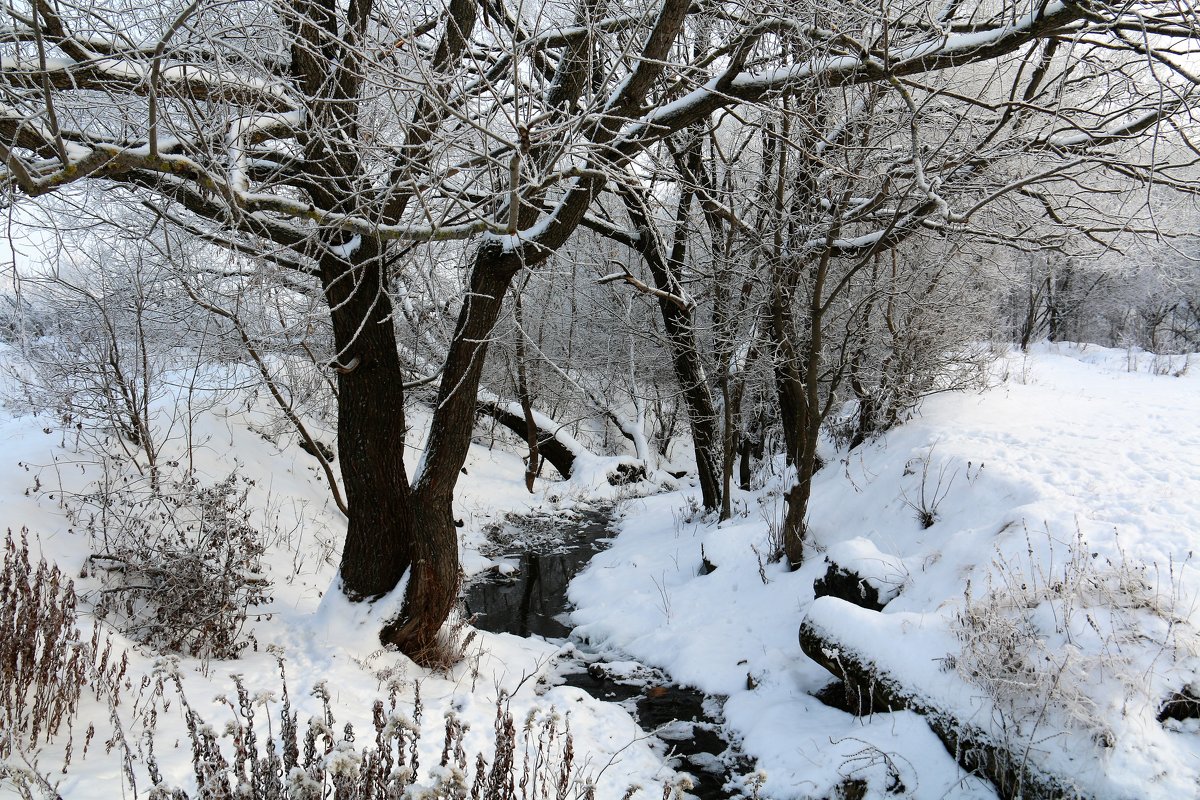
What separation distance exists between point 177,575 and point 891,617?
5.20 metres

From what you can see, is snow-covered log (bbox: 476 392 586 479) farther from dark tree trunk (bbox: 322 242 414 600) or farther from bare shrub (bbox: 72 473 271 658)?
dark tree trunk (bbox: 322 242 414 600)

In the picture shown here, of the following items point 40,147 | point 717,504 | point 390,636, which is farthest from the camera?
point 717,504

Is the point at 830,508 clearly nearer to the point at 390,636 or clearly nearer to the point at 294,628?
the point at 390,636

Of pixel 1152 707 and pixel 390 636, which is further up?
pixel 1152 707

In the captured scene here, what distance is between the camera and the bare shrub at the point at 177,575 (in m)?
5.08

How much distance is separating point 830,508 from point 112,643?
6.23 metres

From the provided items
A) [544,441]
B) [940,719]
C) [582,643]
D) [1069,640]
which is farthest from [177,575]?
[544,441]

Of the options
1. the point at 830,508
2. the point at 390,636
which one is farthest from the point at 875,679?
the point at 390,636

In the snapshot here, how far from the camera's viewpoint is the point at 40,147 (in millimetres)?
3633

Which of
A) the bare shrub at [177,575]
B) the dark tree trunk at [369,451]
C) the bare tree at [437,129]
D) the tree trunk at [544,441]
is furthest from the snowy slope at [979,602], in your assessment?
the tree trunk at [544,441]

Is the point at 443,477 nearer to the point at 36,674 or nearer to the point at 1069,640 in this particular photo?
the point at 36,674

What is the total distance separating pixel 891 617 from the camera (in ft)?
15.2

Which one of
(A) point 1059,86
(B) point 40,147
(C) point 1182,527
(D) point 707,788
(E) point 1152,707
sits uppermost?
(A) point 1059,86

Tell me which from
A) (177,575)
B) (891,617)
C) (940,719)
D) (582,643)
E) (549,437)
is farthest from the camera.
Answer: (549,437)
